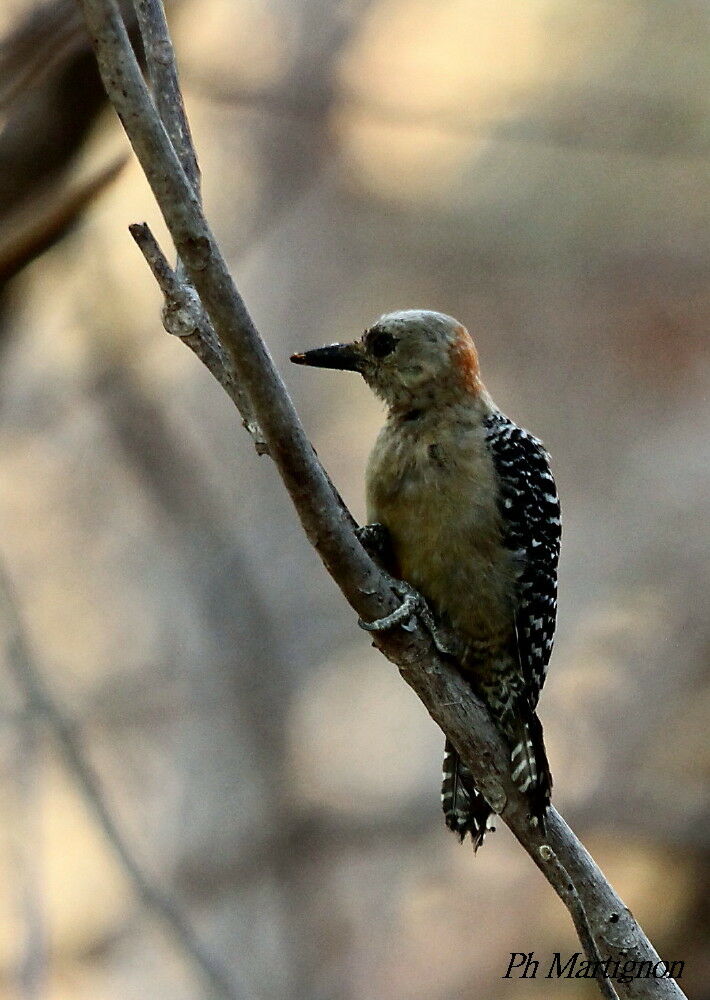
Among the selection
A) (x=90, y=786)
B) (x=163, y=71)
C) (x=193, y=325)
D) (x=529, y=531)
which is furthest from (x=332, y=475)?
(x=163, y=71)

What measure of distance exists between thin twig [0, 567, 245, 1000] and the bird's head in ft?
7.44

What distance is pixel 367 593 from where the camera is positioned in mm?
1896

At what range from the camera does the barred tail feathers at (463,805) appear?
2490mm

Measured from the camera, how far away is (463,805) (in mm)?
2494

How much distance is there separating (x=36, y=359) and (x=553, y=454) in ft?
7.06

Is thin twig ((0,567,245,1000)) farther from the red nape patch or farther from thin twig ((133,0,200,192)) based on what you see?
thin twig ((133,0,200,192))

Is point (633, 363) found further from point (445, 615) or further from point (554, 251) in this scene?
point (445, 615)

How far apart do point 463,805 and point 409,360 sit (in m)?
1.09

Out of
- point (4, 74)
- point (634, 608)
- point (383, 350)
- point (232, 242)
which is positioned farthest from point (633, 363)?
point (4, 74)

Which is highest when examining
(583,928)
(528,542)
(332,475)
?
(332,475)

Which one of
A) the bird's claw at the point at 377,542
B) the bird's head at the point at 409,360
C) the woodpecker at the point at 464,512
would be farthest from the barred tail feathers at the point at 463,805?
the bird's head at the point at 409,360

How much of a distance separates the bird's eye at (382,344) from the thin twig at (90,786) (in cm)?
233

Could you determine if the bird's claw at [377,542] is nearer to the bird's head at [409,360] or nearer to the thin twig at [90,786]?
the bird's head at [409,360]

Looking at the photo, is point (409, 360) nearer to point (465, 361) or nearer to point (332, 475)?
point (465, 361)
